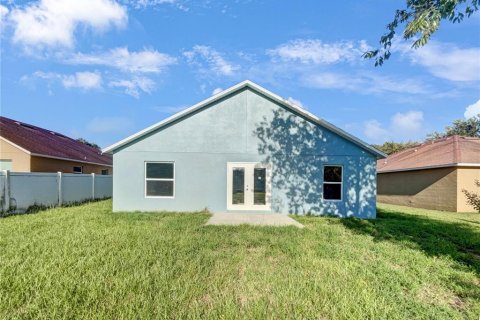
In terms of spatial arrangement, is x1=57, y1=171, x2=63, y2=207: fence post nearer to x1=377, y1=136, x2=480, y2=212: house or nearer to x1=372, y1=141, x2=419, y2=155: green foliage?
x1=377, y1=136, x2=480, y2=212: house

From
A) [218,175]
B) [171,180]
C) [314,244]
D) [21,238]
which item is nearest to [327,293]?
[314,244]

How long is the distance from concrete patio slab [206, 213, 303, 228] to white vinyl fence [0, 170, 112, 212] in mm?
8140

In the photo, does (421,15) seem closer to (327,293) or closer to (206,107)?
(327,293)

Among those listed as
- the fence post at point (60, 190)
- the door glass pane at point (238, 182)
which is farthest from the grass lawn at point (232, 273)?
the fence post at point (60, 190)

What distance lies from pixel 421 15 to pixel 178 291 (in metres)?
Answer: 7.20

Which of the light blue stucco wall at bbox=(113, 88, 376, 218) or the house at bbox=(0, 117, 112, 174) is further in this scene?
the house at bbox=(0, 117, 112, 174)

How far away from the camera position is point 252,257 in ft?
19.9

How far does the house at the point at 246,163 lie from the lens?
12570mm

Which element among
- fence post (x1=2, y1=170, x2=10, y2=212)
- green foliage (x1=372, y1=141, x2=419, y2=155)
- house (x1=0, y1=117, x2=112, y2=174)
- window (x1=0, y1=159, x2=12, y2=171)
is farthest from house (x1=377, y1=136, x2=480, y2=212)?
window (x1=0, y1=159, x2=12, y2=171)

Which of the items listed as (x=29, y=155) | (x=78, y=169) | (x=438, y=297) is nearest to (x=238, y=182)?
(x=438, y=297)

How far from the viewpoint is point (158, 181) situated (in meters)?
12.7

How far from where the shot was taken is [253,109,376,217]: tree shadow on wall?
12578 mm

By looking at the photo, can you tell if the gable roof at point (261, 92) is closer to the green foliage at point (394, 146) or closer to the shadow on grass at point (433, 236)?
the shadow on grass at point (433, 236)

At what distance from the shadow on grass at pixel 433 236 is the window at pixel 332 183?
59.4 inches
